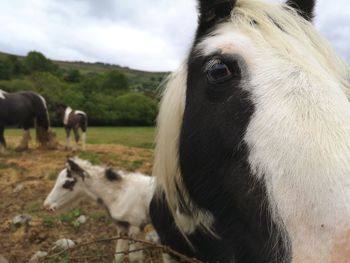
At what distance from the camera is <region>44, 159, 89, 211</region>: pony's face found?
19.6 ft

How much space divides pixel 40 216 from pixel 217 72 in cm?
574

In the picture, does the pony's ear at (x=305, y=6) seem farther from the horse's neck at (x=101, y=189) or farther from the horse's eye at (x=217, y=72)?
the horse's neck at (x=101, y=189)

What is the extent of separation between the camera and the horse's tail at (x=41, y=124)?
46.6 ft

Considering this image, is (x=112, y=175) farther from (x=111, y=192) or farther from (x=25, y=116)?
(x=25, y=116)

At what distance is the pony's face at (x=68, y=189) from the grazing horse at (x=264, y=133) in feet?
13.2

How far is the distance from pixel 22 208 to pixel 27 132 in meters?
7.74

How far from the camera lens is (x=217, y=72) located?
1.65m

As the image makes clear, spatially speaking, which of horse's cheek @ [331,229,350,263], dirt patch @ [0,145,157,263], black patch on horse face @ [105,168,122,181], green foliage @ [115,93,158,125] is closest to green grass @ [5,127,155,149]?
dirt patch @ [0,145,157,263]

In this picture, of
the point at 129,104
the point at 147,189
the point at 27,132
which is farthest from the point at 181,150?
the point at 129,104

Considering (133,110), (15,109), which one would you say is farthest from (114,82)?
(15,109)

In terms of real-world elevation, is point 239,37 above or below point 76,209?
above

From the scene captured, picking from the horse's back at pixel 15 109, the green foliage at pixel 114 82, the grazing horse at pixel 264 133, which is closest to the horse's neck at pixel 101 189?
the grazing horse at pixel 264 133

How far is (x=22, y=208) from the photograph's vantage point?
6891 mm

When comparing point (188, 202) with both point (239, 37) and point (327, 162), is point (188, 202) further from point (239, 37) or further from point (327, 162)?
point (327, 162)
